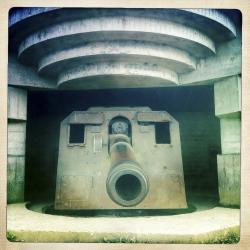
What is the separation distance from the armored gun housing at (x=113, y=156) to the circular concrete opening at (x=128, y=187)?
A: 0.95 feet

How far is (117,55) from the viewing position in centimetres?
301

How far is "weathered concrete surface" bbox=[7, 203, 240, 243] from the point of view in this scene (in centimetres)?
239

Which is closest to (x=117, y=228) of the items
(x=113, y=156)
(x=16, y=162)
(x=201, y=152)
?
(x=113, y=156)

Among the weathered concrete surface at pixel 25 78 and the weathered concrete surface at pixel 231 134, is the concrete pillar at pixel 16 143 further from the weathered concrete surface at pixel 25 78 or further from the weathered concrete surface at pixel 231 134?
the weathered concrete surface at pixel 231 134

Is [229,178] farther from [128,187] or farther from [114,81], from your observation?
[114,81]

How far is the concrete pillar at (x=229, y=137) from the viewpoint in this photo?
3342mm

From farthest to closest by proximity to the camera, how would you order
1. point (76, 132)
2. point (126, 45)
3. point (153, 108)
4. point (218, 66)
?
1. point (153, 108)
2. point (76, 132)
3. point (218, 66)
4. point (126, 45)

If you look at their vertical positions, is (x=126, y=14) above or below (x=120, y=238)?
above

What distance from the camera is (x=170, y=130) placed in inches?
150

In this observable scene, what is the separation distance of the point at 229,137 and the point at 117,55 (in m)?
1.47

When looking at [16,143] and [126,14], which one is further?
[16,143]

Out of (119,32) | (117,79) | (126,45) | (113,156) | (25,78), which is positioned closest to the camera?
(119,32)

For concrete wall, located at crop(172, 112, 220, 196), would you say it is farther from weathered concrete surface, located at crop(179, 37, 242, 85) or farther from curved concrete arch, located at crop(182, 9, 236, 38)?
curved concrete arch, located at crop(182, 9, 236, 38)

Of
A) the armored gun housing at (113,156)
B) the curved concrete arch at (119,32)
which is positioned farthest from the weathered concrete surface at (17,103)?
the curved concrete arch at (119,32)
